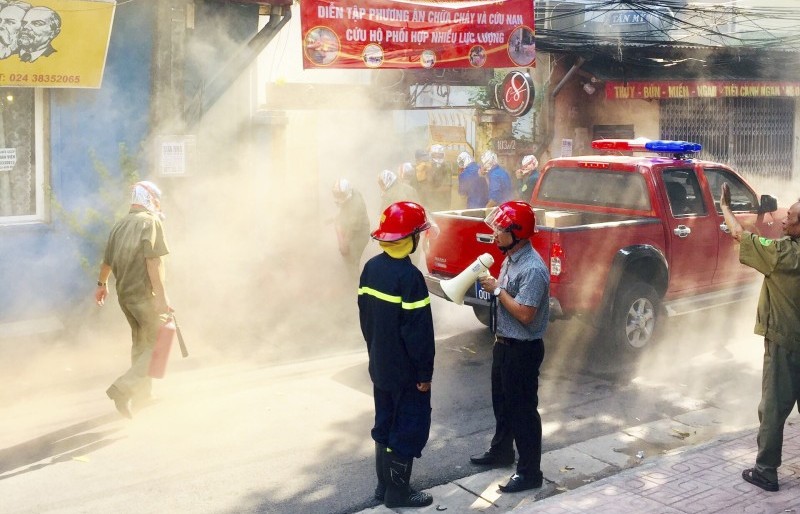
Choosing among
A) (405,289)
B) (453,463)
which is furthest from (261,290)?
(405,289)

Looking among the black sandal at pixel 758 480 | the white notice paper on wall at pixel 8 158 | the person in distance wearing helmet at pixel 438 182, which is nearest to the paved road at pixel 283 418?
the black sandal at pixel 758 480

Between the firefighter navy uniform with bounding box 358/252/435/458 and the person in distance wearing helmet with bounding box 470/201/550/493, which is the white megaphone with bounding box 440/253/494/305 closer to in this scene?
the person in distance wearing helmet with bounding box 470/201/550/493

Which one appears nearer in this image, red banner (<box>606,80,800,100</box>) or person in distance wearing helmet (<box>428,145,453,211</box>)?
person in distance wearing helmet (<box>428,145,453,211</box>)

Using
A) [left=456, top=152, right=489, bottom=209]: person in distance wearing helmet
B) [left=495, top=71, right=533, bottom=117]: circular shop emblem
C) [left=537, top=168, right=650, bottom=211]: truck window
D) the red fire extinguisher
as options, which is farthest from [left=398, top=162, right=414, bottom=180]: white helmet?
the red fire extinguisher

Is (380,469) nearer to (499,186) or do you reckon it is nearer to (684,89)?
(499,186)

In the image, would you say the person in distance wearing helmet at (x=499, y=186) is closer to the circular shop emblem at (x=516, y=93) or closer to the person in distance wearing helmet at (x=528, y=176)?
the person in distance wearing helmet at (x=528, y=176)

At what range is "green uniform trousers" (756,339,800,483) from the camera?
519 centimetres

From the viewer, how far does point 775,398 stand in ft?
17.1

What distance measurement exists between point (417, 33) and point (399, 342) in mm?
7702

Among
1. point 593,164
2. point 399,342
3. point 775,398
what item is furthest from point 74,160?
point 775,398

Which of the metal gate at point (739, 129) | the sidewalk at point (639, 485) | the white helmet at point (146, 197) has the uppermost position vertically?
the metal gate at point (739, 129)

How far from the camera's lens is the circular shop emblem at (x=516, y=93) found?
14969 mm

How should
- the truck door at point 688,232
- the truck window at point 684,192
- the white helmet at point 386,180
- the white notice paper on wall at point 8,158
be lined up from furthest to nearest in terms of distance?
1. the white helmet at point 386,180
2. the white notice paper on wall at point 8,158
3. the truck window at point 684,192
4. the truck door at point 688,232

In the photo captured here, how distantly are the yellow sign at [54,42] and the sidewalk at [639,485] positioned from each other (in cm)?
605
